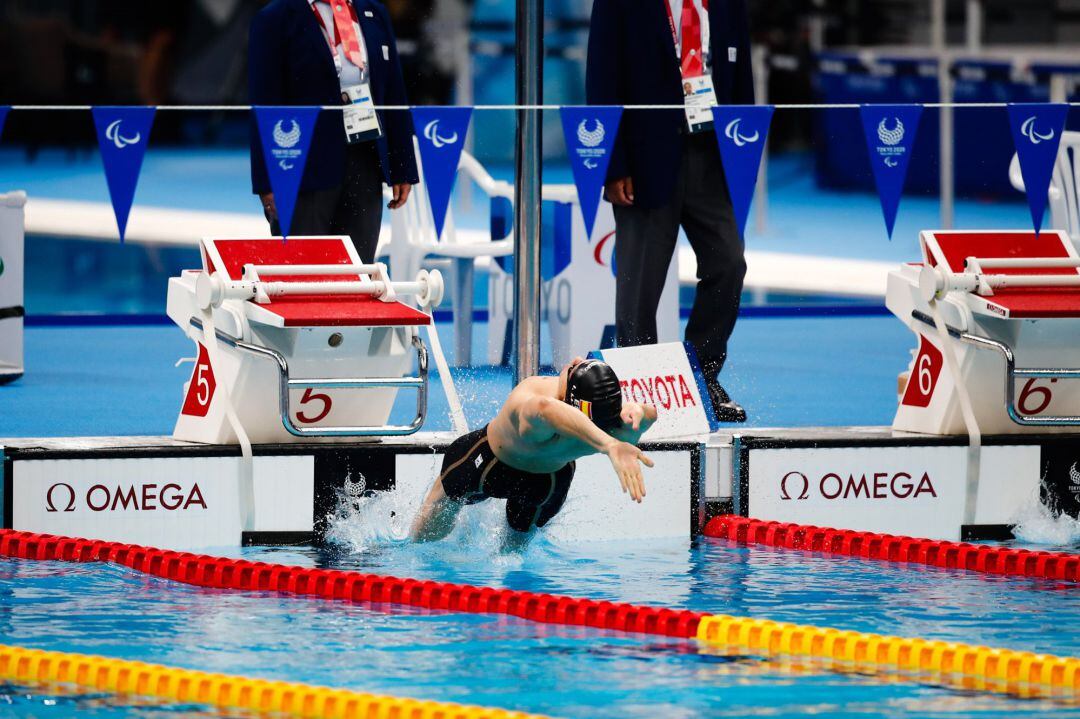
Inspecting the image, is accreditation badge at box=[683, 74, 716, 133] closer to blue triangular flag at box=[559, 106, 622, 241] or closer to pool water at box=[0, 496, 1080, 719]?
blue triangular flag at box=[559, 106, 622, 241]

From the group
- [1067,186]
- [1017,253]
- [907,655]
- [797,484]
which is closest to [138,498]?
[797,484]

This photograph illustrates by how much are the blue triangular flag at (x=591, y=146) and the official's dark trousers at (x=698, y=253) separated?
Result: 2.19ft

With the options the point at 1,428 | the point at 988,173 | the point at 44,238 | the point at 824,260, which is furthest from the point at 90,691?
the point at 988,173

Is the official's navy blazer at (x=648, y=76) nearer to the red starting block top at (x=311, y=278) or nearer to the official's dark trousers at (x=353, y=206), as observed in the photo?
the official's dark trousers at (x=353, y=206)

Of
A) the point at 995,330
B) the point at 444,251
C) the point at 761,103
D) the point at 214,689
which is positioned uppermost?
the point at 761,103

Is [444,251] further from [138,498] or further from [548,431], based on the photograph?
[548,431]

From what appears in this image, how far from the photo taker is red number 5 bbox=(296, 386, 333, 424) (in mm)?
5820

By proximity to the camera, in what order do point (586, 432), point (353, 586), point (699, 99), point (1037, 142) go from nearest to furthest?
point (586, 432), point (353, 586), point (1037, 142), point (699, 99)

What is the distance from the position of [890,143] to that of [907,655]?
2.13 metres

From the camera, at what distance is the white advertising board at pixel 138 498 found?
5.66m

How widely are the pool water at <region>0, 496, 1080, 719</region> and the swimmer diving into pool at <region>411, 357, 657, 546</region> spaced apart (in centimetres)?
16

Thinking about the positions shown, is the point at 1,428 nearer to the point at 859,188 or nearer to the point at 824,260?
the point at 824,260

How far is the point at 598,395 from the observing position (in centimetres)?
514

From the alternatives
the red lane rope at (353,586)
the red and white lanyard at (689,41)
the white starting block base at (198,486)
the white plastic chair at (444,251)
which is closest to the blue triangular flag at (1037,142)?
the red and white lanyard at (689,41)
